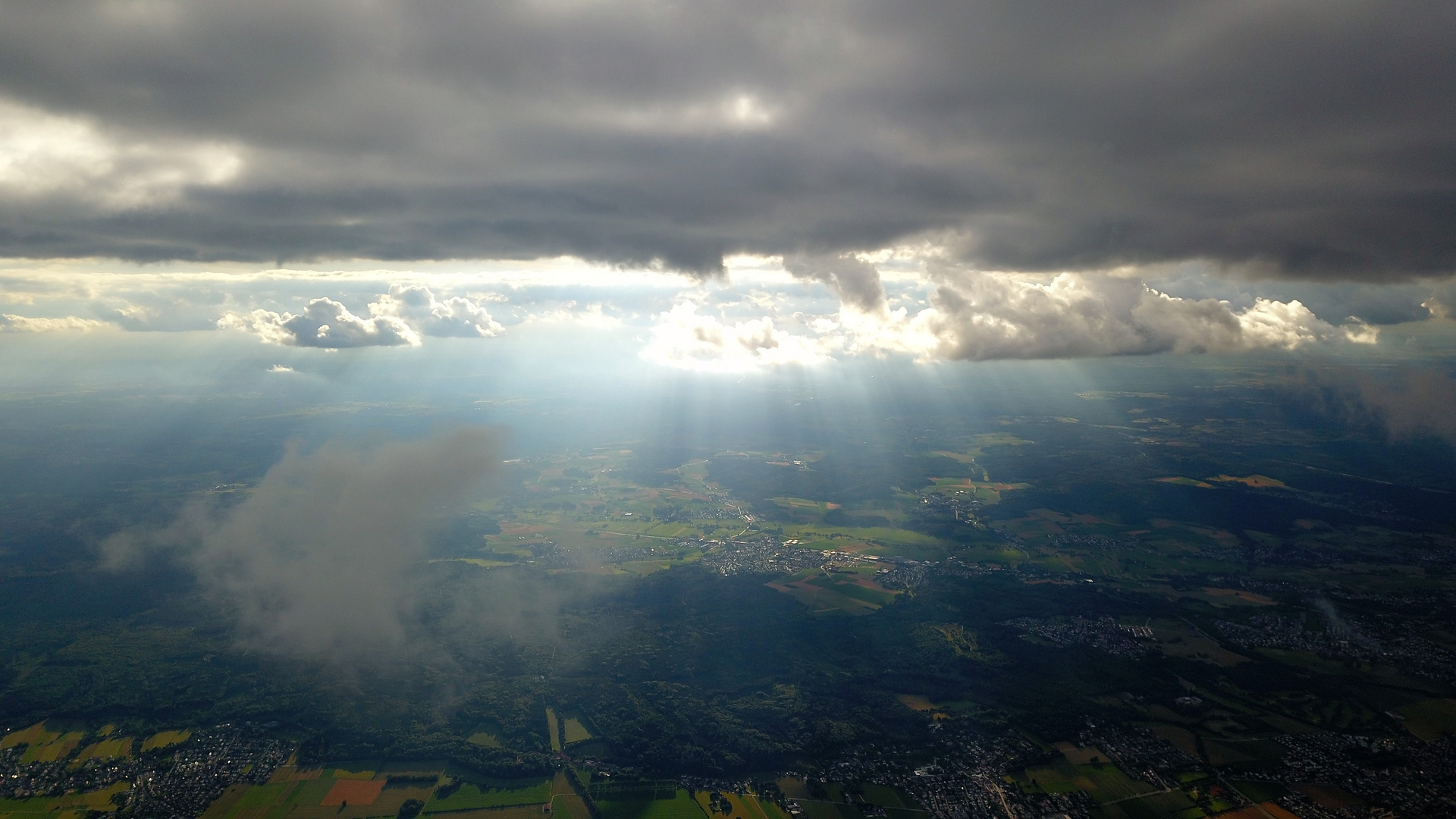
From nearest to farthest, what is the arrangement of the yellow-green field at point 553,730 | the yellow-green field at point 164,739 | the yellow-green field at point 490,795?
the yellow-green field at point 490,795 < the yellow-green field at point 553,730 < the yellow-green field at point 164,739

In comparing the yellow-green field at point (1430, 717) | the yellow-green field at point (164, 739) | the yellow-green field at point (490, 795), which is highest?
the yellow-green field at point (1430, 717)

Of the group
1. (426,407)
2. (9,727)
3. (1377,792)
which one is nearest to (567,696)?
(9,727)

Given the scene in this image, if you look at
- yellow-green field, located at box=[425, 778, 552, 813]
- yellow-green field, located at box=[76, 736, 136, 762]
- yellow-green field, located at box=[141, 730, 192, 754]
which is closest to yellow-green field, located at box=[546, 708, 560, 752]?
yellow-green field, located at box=[425, 778, 552, 813]

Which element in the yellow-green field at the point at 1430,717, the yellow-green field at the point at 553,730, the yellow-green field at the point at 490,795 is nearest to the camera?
the yellow-green field at the point at 490,795

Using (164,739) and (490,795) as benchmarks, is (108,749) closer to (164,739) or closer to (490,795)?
(164,739)

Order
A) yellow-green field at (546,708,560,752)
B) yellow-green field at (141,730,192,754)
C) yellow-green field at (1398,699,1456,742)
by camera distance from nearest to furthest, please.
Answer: yellow-green field at (1398,699,1456,742) < yellow-green field at (546,708,560,752) < yellow-green field at (141,730,192,754)

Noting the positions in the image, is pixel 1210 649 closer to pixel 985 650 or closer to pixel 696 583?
pixel 985 650

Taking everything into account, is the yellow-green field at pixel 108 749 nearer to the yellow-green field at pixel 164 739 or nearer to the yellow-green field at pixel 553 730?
the yellow-green field at pixel 164 739

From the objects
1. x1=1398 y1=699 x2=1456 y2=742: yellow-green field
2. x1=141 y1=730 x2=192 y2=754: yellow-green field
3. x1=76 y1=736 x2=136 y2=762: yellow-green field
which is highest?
x1=1398 y1=699 x2=1456 y2=742: yellow-green field

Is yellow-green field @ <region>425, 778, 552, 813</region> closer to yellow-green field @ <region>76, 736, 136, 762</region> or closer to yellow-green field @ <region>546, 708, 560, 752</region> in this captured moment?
yellow-green field @ <region>546, 708, 560, 752</region>

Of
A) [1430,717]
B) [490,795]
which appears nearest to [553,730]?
[490,795]

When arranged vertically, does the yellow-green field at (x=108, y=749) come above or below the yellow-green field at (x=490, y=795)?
below

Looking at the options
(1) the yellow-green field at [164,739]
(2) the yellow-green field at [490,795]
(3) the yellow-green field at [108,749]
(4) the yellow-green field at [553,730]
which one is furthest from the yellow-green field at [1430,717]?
(3) the yellow-green field at [108,749]
